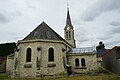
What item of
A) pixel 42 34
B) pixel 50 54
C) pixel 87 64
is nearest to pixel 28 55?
pixel 50 54

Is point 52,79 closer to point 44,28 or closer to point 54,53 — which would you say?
point 54,53

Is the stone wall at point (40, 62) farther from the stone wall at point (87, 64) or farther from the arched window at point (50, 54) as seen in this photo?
the stone wall at point (87, 64)

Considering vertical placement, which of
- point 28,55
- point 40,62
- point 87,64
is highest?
point 28,55

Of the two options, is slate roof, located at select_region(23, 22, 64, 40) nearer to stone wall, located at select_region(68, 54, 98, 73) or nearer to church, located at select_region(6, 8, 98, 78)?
church, located at select_region(6, 8, 98, 78)

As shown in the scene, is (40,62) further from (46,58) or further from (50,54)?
(50,54)

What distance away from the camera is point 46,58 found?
29109mm

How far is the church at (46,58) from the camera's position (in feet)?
93.8

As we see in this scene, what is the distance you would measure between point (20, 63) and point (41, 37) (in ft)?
20.1

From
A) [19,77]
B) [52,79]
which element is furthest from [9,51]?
[52,79]

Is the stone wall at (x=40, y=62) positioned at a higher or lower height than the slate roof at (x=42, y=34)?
lower

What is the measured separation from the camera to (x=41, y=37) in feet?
97.5

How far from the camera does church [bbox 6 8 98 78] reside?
2859 centimetres

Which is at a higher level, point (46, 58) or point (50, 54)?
point (50, 54)

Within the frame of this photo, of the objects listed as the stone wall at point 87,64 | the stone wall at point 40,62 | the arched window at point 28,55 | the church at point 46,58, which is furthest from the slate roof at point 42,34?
the stone wall at point 87,64
